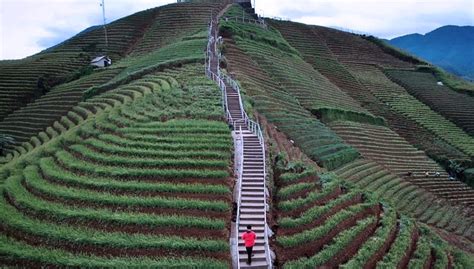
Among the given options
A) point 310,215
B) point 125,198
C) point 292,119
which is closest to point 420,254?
point 310,215

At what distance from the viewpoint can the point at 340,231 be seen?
63.0ft

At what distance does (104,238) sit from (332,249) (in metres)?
8.52

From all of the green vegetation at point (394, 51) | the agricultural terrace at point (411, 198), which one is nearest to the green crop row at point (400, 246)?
the agricultural terrace at point (411, 198)

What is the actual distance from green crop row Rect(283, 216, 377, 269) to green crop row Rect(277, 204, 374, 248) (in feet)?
1.66

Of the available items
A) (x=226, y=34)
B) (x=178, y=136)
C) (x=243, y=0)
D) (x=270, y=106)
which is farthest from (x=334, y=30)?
(x=178, y=136)

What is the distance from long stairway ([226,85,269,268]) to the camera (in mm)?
16312

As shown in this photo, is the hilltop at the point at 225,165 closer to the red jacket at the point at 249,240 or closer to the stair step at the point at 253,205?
the stair step at the point at 253,205

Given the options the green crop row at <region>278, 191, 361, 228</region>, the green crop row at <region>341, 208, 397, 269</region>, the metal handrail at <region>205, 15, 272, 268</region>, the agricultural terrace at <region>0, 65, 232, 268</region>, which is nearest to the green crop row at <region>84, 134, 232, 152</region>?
the agricultural terrace at <region>0, 65, 232, 268</region>

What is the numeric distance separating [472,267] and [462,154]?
30.5 metres

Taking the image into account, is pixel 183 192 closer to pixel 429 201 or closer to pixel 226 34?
pixel 429 201

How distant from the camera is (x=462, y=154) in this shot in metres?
49.6

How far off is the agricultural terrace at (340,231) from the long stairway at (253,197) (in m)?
0.90

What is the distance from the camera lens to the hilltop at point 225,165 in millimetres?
16797

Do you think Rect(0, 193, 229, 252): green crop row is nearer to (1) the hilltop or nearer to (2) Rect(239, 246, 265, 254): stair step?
(1) the hilltop
